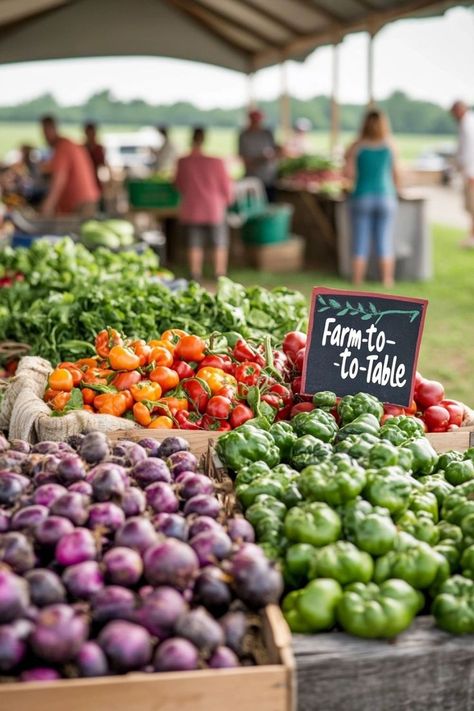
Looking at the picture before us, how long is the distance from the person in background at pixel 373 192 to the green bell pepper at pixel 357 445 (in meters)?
6.96

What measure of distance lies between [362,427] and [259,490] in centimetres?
42

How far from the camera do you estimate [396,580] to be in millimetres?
1701

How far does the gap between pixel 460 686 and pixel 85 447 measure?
103 cm

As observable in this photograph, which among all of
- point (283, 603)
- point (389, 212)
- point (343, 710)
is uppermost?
point (389, 212)

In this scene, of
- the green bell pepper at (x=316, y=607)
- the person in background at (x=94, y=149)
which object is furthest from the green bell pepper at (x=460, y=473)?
the person in background at (x=94, y=149)

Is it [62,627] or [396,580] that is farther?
[396,580]

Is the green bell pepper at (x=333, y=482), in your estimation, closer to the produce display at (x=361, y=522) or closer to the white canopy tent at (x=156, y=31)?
the produce display at (x=361, y=522)

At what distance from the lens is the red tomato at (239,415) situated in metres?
2.70

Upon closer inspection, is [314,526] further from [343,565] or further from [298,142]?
[298,142]

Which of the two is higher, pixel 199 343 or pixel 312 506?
pixel 199 343

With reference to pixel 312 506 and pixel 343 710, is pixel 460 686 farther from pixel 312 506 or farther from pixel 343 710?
pixel 312 506

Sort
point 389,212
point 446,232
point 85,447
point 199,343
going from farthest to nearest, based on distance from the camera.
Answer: point 446,232 → point 389,212 → point 199,343 → point 85,447

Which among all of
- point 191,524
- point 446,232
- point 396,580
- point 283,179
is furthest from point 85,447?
point 446,232

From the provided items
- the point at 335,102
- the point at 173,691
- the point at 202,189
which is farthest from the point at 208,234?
the point at 173,691
